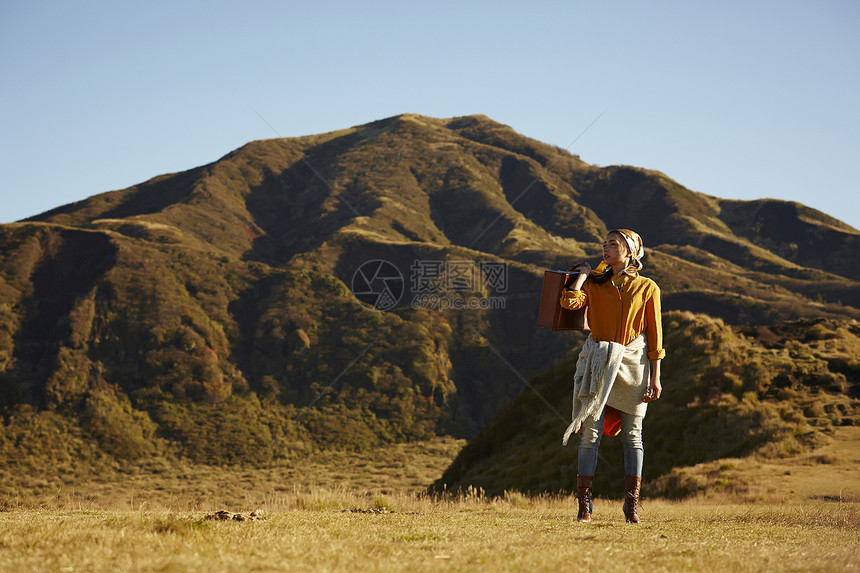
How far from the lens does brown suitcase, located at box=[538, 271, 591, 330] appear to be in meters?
6.00

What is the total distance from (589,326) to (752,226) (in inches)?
4275

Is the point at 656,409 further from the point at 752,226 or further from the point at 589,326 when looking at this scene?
the point at 752,226

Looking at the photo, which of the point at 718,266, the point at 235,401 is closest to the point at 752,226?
the point at 718,266

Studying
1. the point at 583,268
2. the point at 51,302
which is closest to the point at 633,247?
the point at 583,268

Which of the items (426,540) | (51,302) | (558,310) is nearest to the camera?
(426,540)

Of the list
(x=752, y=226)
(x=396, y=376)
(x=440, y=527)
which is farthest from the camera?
(x=752, y=226)

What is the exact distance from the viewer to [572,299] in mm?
5848

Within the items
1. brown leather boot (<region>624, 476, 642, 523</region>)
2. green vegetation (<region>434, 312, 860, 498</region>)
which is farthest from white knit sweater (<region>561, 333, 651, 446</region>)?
green vegetation (<region>434, 312, 860, 498</region>)

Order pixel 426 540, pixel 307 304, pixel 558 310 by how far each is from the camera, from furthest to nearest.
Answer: pixel 307 304 < pixel 558 310 < pixel 426 540

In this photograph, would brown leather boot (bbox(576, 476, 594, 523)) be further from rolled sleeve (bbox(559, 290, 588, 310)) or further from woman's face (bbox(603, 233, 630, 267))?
woman's face (bbox(603, 233, 630, 267))

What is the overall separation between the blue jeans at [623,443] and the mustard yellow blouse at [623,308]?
0.59 m

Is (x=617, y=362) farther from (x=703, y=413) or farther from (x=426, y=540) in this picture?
(x=703, y=413)

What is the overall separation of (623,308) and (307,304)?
57555 mm

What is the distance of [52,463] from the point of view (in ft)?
136
